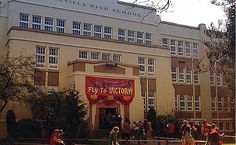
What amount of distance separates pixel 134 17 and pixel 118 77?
10971 mm

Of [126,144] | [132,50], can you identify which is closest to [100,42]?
[132,50]

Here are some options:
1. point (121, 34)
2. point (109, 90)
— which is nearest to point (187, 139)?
point (109, 90)

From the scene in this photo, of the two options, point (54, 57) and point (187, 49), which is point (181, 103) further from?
point (54, 57)

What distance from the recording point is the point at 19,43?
34.4 meters

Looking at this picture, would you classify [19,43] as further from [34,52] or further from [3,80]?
[3,80]

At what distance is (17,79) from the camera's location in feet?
100.0

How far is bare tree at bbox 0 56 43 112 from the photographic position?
2889cm

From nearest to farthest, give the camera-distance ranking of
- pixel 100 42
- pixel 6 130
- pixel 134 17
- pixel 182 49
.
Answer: pixel 6 130, pixel 100 42, pixel 134 17, pixel 182 49

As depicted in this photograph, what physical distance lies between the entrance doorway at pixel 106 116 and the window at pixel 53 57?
19.0 feet

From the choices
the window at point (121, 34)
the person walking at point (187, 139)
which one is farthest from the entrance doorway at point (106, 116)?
the person walking at point (187, 139)

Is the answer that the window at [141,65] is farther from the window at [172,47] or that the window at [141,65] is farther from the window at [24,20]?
the window at [24,20]

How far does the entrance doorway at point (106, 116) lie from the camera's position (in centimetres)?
3452

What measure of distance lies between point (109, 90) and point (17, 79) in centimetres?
821

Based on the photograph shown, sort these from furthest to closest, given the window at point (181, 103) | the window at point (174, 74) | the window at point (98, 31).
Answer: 1. the window at point (181, 103)
2. the window at point (174, 74)
3. the window at point (98, 31)
